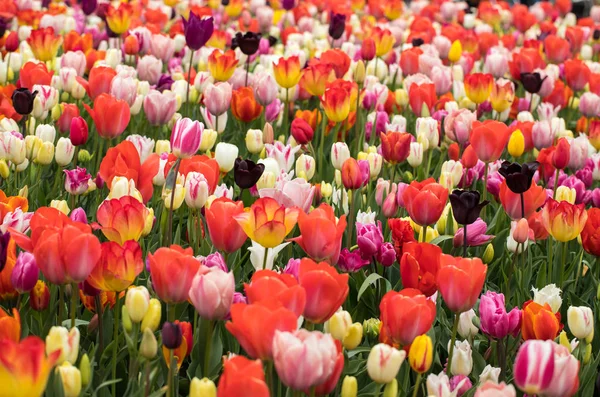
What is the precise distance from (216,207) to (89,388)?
21.4 inches

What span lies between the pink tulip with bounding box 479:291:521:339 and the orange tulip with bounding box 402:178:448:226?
0.48m

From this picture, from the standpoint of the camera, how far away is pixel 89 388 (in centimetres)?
210

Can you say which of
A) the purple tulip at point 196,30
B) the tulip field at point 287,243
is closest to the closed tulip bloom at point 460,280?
the tulip field at point 287,243

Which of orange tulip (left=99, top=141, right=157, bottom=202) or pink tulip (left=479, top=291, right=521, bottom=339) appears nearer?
pink tulip (left=479, top=291, right=521, bottom=339)

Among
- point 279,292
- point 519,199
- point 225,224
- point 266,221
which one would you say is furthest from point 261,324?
point 519,199

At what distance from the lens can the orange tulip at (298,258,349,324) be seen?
1.81 metres

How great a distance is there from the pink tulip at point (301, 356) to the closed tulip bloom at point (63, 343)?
49 cm

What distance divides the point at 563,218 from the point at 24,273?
163 centimetres

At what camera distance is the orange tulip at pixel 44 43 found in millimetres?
4777

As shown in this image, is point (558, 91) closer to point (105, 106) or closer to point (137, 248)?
point (105, 106)

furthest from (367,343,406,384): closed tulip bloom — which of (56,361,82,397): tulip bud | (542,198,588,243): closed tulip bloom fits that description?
(542,198,588,243): closed tulip bloom

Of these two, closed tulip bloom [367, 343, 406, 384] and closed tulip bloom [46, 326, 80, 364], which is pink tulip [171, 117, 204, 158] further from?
closed tulip bloom [367, 343, 406, 384]

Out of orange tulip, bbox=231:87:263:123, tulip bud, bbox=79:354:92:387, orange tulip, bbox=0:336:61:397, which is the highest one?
orange tulip, bbox=0:336:61:397

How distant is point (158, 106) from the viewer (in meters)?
3.78
